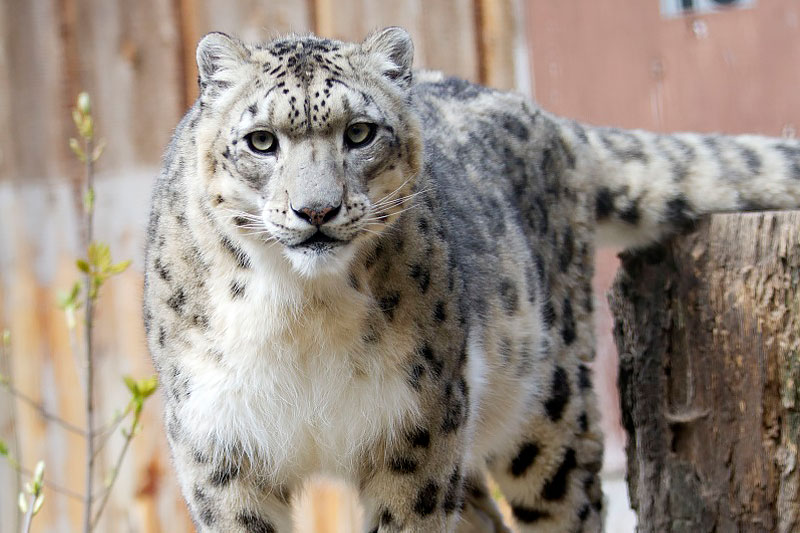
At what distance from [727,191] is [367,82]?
5.47ft

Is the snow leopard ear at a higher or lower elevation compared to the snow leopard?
higher

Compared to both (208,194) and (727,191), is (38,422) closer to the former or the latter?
(208,194)

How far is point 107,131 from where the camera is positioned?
15.8 ft

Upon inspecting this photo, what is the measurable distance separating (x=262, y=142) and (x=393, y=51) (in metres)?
0.51

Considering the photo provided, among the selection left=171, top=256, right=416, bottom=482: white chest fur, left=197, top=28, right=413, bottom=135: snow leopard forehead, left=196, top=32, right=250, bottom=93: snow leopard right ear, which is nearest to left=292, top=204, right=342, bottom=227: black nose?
left=197, top=28, right=413, bottom=135: snow leopard forehead

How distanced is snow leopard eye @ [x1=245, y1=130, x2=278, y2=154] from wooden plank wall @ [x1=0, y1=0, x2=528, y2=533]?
88.0 inches

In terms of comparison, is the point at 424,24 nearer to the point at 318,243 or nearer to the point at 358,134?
the point at 358,134

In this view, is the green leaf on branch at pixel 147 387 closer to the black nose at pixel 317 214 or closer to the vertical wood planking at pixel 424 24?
the black nose at pixel 317 214

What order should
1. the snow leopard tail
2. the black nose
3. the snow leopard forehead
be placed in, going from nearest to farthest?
the black nose < the snow leopard forehead < the snow leopard tail

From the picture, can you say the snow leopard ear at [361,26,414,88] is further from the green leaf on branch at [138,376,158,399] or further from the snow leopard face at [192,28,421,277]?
the green leaf on branch at [138,376,158,399]

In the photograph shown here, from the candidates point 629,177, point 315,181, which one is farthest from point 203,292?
point 629,177

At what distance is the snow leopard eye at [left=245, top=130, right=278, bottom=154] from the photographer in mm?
2596

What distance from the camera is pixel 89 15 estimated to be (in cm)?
478

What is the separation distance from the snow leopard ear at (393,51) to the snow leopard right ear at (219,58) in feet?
1.09
